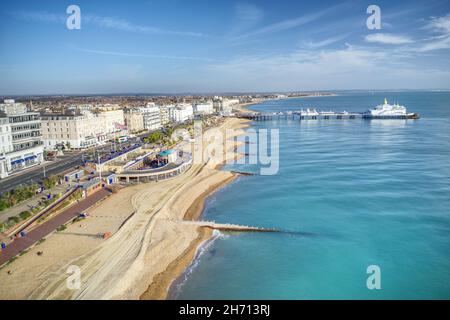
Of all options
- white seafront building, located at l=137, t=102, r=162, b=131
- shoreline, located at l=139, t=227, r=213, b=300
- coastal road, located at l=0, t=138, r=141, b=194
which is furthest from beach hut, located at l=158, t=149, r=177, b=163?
white seafront building, located at l=137, t=102, r=162, b=131

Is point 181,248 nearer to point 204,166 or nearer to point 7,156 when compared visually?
point 204,166

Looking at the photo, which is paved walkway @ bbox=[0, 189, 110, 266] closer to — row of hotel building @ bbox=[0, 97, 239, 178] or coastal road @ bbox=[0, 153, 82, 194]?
coastal road @ bbox=[0, 153, 82, 194]

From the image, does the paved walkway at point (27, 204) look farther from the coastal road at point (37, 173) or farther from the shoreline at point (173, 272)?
the shoreline at point (173, 272)

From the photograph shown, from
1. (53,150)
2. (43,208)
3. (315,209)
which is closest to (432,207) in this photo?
(315,209)

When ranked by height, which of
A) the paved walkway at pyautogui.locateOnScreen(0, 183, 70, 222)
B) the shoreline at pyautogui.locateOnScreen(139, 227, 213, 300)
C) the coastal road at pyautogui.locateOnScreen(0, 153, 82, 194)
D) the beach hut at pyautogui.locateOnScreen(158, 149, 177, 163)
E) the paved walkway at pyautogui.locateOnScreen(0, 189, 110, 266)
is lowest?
the shoreline at pyautogui.locateOnScreen(139, 227, 213, 300)

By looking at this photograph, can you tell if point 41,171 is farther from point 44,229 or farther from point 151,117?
point 151,117

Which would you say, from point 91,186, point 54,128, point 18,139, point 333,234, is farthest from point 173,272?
→ point 54,128
